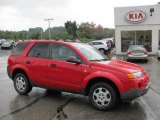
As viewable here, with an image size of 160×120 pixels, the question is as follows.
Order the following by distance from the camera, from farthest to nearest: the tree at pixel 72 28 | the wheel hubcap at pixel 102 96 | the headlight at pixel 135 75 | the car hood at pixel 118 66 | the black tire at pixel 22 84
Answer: the tree at pixel 72 28, the black tire at pixel 22 84, the wheel hubcap at pixel 102 96, the car hood at pixel 118 66, the headlight at pixel 135 75

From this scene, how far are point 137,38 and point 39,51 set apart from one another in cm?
2192

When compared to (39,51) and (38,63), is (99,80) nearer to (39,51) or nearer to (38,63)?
(38,63)

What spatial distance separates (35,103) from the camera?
25.6 feet

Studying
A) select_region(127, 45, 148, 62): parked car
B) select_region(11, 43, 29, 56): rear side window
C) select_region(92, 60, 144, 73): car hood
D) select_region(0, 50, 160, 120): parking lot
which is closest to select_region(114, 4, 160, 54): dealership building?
select_region(127, 45, 148, 62): parked car

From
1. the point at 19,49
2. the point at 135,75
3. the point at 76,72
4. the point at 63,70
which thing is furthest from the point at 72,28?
the point at 135,75

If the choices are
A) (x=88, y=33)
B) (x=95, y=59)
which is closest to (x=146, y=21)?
(x=95, y=59)

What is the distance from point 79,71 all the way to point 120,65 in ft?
3.46

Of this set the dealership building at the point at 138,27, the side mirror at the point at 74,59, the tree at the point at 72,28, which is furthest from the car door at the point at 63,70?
the tree at the point at 72,28

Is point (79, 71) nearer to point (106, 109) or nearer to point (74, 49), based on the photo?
point (74, 49)

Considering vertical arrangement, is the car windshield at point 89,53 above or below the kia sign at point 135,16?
below

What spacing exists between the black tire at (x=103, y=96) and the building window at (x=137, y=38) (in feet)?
74.3

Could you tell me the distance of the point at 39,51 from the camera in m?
8.54

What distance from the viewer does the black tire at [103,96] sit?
22.9 feet

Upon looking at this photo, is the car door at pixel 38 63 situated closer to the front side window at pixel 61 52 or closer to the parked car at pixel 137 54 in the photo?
the front side window at pixel 61 52
